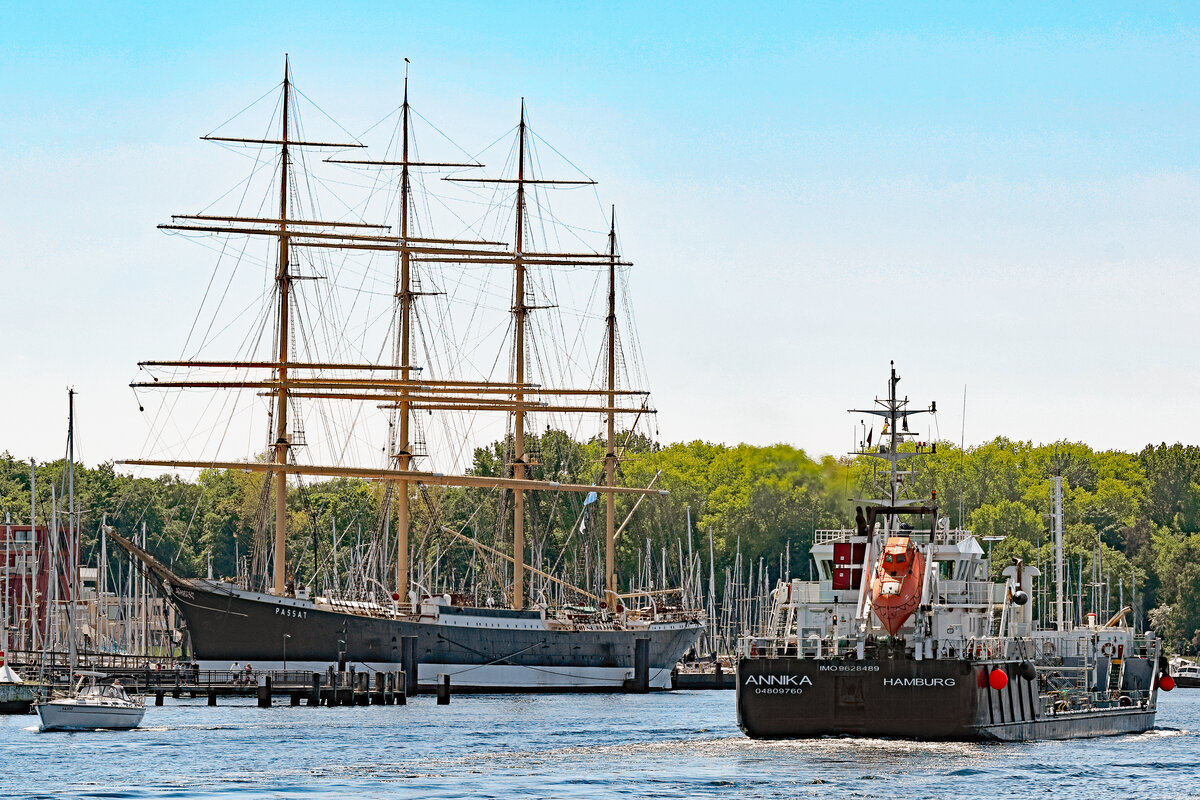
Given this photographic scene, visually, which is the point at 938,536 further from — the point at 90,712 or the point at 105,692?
the point at 105,692

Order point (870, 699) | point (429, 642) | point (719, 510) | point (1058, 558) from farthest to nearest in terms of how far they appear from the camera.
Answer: point (719, 510) → point (429, 642) → point (1058, 558) → point (870, 699)

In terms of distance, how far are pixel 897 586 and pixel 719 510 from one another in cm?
11542

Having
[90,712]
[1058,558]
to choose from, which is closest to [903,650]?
[1058,558]

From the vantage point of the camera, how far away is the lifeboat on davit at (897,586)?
178 ft

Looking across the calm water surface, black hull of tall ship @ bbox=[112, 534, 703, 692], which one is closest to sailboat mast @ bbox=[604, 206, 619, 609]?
black hull of tall ship @ bbox=[112, 534, 703, 692]

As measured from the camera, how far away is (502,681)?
105m

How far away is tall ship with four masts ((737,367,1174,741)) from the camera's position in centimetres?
5231

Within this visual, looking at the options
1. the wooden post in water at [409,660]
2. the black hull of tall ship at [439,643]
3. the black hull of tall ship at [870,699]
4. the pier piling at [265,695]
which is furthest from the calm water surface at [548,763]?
the wooden post in water at [409,660]

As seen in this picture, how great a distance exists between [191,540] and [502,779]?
406 ft

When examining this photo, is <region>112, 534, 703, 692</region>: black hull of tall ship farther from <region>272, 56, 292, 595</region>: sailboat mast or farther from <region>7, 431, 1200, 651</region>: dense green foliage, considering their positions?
<region>7, 431, 1200, 651</region>: dense green foliage

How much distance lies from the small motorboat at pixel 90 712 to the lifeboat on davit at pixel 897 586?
2747 centimetres

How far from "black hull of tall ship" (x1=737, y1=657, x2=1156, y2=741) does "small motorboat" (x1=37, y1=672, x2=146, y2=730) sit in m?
23.9

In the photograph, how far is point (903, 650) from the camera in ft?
175

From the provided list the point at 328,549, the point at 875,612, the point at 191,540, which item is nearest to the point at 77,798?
the point at 875,612
